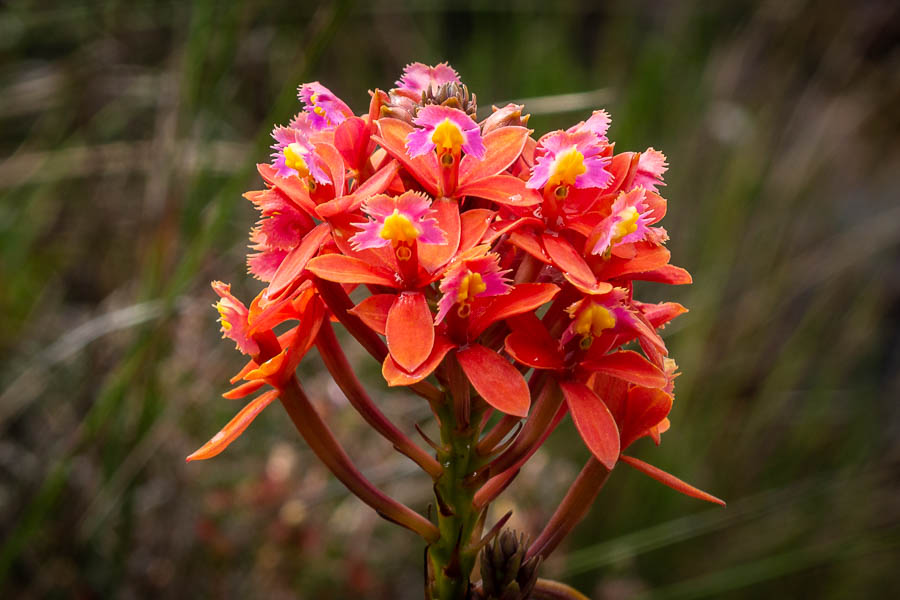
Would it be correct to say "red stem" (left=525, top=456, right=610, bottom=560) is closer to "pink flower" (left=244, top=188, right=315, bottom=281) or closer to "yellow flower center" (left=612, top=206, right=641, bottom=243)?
"yellow flower center" (left=612, top=206, right=641, bottom=243)

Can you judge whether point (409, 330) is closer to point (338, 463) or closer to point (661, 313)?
point (338, 463)

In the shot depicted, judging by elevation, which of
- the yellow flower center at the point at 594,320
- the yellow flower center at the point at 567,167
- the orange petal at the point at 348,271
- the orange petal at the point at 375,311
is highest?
the yellow flower center at the point at 567,167

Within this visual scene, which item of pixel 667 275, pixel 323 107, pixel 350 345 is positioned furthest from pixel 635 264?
pixel 350 345

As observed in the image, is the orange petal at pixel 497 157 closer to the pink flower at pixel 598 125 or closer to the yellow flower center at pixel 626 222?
the pink flower at pixel 598 125

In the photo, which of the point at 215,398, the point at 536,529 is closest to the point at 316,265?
the point at 536,529

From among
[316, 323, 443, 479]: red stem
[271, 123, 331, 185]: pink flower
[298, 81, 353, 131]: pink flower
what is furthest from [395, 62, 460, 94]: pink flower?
[316, 323, 443, 479]: red stem

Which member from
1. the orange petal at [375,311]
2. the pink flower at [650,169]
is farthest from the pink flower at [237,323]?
the pink flower at [650,169]

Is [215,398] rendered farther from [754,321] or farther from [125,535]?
[754,321]
